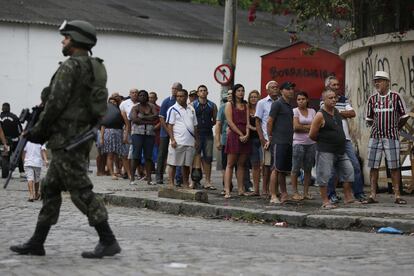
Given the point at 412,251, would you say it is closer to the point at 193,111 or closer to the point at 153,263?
the point at 153,263

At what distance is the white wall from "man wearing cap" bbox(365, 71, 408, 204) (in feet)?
70.5

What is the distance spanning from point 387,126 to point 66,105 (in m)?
6.71

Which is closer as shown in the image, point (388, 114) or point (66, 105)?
point (66, 105)

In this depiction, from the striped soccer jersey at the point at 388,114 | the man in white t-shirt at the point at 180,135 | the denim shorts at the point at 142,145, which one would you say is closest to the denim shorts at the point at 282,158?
the striped soccer jersey at the point at 388,114

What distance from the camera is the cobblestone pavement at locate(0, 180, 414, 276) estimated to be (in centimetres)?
828

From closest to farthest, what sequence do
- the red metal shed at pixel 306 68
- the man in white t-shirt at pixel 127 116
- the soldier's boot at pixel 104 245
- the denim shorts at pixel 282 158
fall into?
1. the soldier's boot at pixel 104 245
2. the denim shorts at pixel 282 158
3. the man in white t-shirt at pixel 127 116
4. the red metal shed at pixel 306 68

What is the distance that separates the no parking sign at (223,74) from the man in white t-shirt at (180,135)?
20.5 feet

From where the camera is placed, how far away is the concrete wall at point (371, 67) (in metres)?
16.5

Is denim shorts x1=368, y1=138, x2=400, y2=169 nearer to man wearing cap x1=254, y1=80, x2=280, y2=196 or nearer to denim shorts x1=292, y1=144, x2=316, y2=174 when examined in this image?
denim shorts x1=292, y1=144, x2=316, y2=174

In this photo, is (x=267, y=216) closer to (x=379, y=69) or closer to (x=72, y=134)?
(x=72, y=134)

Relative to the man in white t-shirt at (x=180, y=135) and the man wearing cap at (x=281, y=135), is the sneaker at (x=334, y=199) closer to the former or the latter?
the man wearing cap at (x=281, y=135)

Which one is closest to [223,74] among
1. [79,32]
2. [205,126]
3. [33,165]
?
[205,126]

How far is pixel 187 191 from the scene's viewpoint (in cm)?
1479

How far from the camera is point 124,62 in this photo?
3697 centimetres
